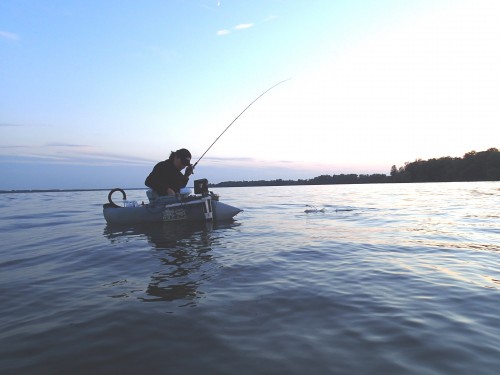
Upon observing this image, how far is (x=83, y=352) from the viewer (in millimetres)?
3033

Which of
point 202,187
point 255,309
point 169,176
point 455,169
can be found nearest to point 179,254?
point 255,309

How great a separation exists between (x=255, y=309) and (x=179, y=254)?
4.01 m

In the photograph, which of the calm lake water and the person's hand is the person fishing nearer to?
the person's hand

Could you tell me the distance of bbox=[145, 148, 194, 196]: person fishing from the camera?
483 inches

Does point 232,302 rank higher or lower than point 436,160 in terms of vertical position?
lower

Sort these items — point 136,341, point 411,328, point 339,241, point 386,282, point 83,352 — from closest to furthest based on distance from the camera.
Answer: point 83,352 → point 136,341 → point 411,328 → point 386,282 → point 339,241

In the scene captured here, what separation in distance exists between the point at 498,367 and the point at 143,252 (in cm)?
721

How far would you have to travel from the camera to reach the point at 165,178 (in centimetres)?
1278

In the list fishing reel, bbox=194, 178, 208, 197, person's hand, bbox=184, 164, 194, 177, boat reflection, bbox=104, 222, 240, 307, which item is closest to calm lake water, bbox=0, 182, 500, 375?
boat reflection, bbox=104, 222, 240, 307

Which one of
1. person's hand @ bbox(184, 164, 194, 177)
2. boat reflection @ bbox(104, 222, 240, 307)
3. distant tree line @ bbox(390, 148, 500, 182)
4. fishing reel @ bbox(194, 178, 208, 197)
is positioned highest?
distant tree line @ bbox(390, 148, 500, 182)

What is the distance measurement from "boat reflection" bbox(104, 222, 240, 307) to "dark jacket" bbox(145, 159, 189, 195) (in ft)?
5.07

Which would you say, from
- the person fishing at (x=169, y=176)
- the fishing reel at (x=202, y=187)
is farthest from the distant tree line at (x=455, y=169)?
the person fishing at (x=169, y=176)

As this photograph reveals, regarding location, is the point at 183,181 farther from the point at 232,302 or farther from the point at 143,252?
the point at 232,302

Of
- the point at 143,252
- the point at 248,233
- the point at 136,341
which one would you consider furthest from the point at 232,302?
the point at 248,233
